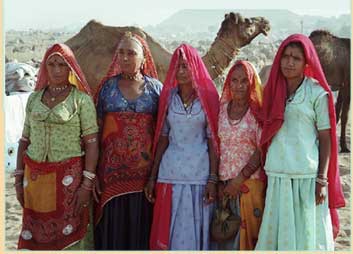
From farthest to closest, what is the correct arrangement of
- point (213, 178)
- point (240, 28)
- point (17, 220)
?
point (240, 28)
point (17, 220)
point (213, 178)

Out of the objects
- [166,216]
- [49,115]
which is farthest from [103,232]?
[49,115]

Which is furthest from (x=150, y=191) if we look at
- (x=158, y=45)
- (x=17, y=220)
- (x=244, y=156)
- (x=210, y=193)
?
(x=158, y=45)

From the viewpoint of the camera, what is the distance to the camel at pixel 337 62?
9.41 metres

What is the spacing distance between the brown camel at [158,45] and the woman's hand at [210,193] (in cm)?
443

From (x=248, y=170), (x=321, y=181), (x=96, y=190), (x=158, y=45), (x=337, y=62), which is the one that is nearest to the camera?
(x=321, y=181)

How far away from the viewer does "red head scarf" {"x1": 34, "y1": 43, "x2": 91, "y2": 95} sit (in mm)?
3555

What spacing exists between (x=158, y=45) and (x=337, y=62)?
3.40 m

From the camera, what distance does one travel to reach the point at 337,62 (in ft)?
31.4

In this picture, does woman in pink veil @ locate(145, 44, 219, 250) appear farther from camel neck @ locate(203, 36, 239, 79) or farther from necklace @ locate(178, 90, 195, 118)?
camel neck @ locate(203, 36, 239, 79)

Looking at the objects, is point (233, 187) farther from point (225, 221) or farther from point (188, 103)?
point (188, 103)

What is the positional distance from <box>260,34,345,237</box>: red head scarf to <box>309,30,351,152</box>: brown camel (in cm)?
603

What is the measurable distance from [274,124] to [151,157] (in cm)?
87

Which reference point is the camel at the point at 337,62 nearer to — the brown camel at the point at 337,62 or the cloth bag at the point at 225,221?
the brown camel at the point at 337,62

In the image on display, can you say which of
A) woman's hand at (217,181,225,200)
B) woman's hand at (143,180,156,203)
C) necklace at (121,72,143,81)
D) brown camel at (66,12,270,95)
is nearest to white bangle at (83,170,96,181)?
woman's hand at (143,180,156,203)
